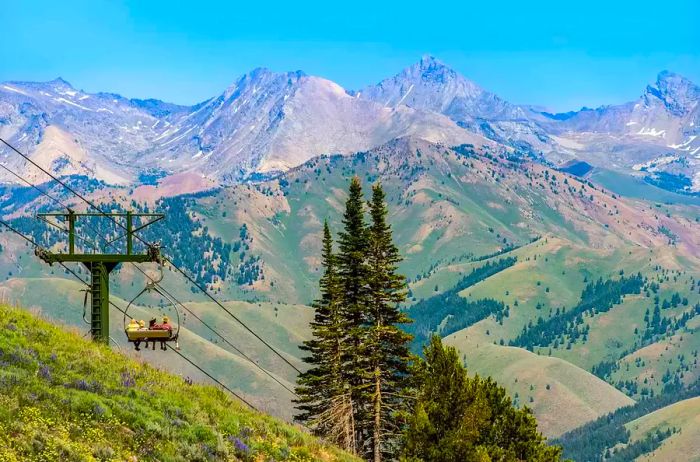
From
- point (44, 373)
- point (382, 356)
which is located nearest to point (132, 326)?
point (44, 373)

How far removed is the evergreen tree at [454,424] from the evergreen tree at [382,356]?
3.96 metres

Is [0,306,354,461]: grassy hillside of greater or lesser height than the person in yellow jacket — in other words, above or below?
below

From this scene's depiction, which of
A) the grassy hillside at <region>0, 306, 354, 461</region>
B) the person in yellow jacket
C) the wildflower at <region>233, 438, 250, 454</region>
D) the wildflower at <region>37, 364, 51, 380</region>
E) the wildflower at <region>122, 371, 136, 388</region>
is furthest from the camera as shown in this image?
the person in yellow jacket

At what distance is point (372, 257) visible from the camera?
64.8 m

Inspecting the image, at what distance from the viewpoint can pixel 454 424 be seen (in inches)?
1977

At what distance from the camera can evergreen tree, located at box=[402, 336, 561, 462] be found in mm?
48625

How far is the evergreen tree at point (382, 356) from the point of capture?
61094 millimetres

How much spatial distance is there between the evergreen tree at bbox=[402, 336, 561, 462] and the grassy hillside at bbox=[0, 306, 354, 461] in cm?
1173

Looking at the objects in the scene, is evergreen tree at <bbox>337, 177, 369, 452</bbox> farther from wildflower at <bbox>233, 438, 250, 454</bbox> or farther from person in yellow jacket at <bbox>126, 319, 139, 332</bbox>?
wildflower at <bbox>233, 438, 250, 454</bbox>

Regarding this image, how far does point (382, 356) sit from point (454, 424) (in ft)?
40.3

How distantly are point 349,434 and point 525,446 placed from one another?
11.3 metres

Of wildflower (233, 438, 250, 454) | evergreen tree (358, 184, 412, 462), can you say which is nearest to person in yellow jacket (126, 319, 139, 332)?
wildflower (233, 438, 250, 454)

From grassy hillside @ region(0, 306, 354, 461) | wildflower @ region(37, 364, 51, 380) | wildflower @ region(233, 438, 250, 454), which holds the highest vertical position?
wildflower @ region(37, 364, 51, 380)

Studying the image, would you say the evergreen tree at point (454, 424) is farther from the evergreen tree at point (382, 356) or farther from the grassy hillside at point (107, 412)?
the grassy hillside at point (107, 412)
